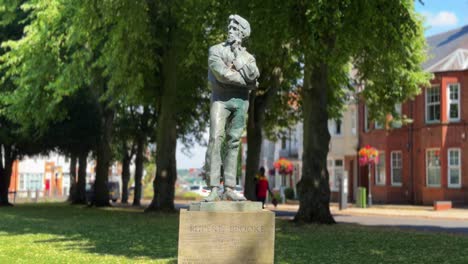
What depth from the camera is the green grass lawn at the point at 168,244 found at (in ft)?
42.4

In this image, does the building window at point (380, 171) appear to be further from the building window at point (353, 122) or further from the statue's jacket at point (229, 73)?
the statue's jacket at point (229, 73)

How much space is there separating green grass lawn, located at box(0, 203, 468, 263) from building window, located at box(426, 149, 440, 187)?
22.3m

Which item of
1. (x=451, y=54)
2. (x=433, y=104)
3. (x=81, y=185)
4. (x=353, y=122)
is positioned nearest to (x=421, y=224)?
(x=433, y=104)

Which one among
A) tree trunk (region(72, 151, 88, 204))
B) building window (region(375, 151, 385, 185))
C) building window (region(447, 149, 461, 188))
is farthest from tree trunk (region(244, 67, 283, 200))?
building window (region(375, 151, 385, 185))

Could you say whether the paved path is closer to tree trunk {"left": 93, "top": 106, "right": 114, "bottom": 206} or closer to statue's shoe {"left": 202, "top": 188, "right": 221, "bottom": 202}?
statue's shoe {"left": 202, "top": 188, "right": 221, "bottom": 202}

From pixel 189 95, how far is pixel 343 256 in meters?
18.1

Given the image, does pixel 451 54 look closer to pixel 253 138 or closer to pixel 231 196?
pixel 253 138

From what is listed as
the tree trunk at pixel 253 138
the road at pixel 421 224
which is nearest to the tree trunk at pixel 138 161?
the tree trunk at pixel 253 138

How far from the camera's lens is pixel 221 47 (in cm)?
995

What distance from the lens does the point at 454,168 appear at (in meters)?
40.2

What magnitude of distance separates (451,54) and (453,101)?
325cm

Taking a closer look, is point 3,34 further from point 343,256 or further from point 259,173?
point 343,256

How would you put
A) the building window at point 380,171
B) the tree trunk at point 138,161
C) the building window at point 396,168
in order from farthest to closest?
the building window at point 380,171
the building window at point 396,168
the tree trunk at point 138,161

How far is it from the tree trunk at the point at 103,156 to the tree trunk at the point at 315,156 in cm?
1612
